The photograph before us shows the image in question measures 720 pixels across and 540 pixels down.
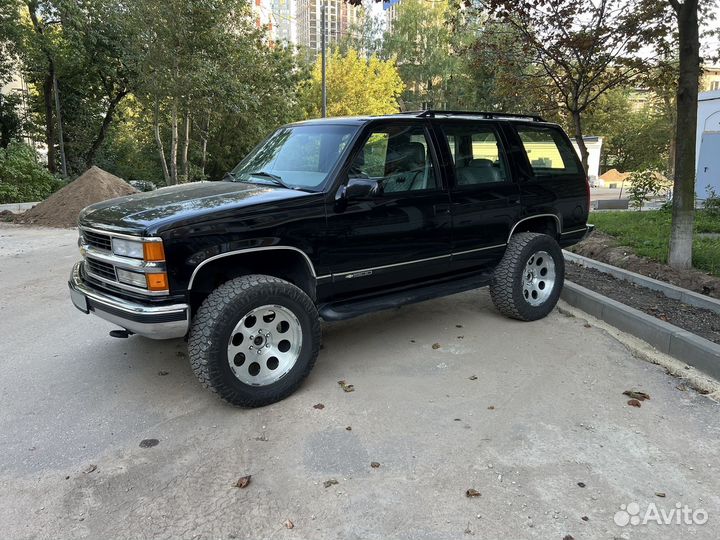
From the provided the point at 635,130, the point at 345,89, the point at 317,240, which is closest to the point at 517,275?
the point at 317,240

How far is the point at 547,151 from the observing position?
18.6 feet

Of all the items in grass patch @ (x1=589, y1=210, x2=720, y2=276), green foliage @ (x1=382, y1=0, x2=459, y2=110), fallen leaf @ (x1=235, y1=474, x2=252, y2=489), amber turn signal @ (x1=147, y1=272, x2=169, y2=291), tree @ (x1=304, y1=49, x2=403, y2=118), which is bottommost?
fallen leaf @ (x1=235, y1=474, x2=252, y2=489)

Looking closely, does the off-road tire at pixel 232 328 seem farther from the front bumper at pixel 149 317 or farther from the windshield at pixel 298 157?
the windshield at pixel 298 157

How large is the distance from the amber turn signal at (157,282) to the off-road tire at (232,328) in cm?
29

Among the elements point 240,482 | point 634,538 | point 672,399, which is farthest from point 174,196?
point 672,399

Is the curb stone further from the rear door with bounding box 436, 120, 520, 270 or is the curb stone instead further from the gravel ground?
the rear door with bounding box 436, 120, 520, 270

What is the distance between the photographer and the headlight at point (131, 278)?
3373mm

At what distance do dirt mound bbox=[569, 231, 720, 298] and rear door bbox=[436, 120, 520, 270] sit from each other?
246 cm

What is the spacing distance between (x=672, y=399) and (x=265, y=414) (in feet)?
9.37

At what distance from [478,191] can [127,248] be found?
9.81 feet

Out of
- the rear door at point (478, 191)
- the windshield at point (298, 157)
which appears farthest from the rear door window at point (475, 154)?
the windshield at point (298, 157)

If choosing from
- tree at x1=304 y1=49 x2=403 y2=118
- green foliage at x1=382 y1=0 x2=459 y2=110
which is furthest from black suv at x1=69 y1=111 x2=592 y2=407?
→ green foliage at x1=382 y1=0 x2=459 y2=110

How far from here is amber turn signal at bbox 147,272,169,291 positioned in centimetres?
331

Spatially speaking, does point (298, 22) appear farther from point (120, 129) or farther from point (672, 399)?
point (672, 399)
